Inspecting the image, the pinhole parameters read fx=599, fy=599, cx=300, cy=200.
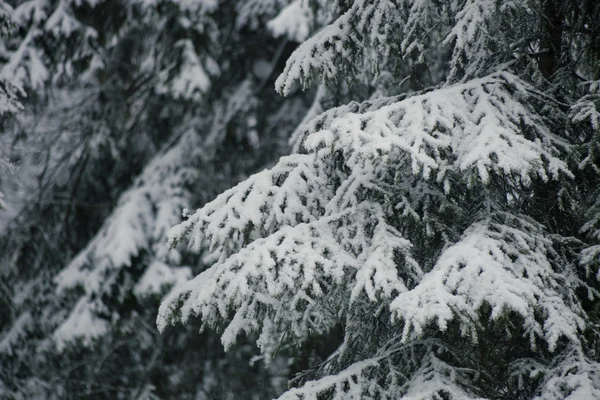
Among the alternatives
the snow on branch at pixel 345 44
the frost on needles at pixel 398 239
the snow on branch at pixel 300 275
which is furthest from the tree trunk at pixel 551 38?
the snow on branch at pixel 300 275

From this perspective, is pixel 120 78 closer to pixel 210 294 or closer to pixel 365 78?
pixel 365 78

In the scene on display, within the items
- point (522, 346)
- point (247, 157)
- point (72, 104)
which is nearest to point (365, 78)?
point (522, 346)

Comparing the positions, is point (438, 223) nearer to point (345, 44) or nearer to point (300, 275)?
point (300, 275)

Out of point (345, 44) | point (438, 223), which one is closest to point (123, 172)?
point (345, 44)

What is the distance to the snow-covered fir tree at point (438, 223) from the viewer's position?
9.43 ft

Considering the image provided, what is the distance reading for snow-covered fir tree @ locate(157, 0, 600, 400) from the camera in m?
2.87

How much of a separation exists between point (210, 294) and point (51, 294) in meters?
6.46

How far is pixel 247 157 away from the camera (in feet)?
31.0

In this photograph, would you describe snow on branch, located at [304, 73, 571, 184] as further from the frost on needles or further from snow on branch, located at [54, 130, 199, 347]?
snow on branch, located at [54, 130, 199, 347]

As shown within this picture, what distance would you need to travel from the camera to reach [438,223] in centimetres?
334

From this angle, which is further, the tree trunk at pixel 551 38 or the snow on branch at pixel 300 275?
the tree trunk at pixel 551 38

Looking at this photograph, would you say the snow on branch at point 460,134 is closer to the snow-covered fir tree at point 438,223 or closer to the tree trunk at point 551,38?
the snow-covered fir tree at point 438,223

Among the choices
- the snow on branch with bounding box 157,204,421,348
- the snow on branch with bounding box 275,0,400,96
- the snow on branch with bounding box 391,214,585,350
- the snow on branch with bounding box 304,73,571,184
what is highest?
the snow on branch with bounding box 275,0,400,96

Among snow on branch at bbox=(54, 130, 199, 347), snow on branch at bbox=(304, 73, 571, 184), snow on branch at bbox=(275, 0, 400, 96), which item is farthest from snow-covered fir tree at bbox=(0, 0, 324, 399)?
snow on branch at bbox=(304, 73, 571, 184)
